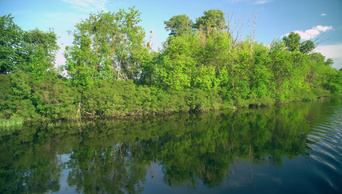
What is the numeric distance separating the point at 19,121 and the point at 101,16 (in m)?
14.3

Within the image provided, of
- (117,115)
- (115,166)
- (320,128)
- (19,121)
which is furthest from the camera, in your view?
(117,115)

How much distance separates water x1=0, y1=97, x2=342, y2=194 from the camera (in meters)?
7.29

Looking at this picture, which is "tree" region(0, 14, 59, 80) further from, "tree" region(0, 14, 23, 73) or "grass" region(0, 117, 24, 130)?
"grass" region(0, 117, 24, 130)

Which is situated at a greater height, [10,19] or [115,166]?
[10,19]

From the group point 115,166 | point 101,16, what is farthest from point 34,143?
point 101,16

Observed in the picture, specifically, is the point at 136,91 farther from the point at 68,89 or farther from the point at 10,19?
the point at 10,19

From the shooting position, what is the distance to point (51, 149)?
38.3 feet

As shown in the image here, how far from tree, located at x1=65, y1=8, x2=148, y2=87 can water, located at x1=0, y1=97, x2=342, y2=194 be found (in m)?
7.69

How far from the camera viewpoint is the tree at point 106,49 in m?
20.1

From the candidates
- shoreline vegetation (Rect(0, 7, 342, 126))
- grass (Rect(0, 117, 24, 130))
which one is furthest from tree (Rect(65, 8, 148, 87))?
grass (Rect(0, 117, 24, 130))

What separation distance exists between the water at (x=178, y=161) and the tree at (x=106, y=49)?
7689mm

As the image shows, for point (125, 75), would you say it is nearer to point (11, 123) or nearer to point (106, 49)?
point (106, 49)

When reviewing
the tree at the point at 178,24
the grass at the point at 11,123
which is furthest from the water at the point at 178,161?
the tree at the point at 178,24

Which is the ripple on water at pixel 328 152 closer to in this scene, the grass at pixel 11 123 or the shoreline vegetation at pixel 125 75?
the shoreline vegetation at pixel 125 75
